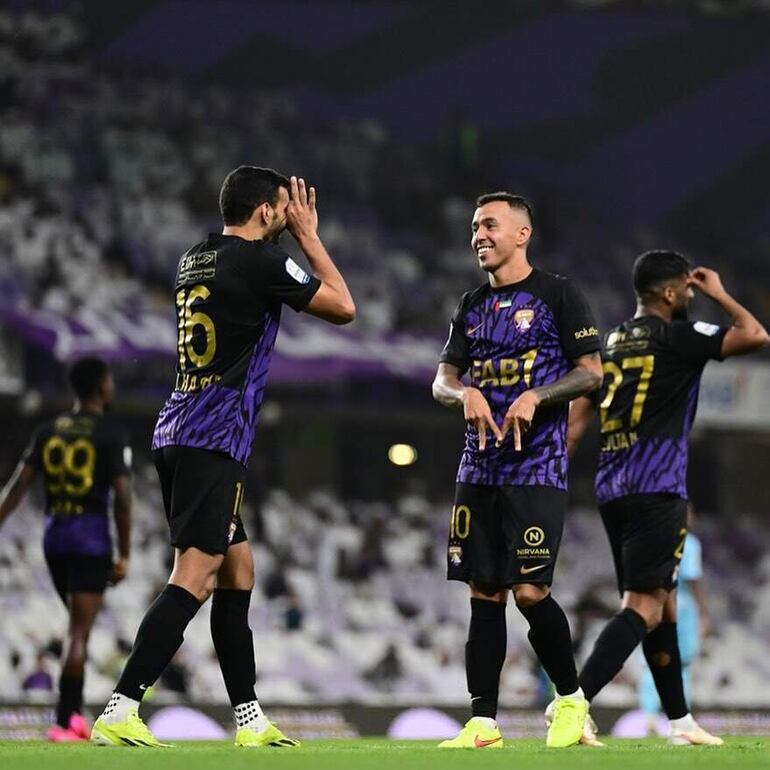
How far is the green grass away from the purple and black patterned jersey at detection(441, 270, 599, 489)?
1165mm

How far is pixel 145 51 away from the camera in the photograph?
26.4 m

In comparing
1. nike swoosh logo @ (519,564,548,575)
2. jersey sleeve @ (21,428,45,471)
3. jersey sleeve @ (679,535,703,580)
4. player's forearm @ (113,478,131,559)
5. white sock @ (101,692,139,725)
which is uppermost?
jersey sleeve @ (21,428,45,471)

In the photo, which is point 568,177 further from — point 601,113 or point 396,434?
point 396,434

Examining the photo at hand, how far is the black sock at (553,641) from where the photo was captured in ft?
21.8

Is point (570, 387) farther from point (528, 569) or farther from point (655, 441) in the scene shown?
point (655, 441)

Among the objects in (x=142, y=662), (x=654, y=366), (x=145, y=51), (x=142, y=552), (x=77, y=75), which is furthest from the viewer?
(x=145, y=51)

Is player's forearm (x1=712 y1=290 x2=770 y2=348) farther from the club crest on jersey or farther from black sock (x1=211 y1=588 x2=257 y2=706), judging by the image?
black sock (x1=211 y1=588 x2=257 y2=706)

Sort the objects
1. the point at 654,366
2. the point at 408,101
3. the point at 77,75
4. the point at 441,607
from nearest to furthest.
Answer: the point at 654,366
the point at 441,607
the point at 77,75
the point at 408,101

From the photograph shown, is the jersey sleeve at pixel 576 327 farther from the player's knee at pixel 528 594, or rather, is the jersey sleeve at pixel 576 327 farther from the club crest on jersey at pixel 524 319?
the player's knee at pixel 528 594

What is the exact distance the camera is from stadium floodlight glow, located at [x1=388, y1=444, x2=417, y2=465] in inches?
851

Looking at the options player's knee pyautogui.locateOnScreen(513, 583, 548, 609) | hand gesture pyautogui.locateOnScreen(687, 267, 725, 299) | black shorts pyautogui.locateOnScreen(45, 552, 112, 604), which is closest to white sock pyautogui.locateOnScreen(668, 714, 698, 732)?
player's knee pyautogui.locateOnScreen(513, 583, 548, 609)

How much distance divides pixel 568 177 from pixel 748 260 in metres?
3.78

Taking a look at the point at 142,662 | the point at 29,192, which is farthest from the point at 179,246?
the point at 142,662

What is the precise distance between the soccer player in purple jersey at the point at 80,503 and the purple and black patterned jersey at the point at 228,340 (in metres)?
3.22
